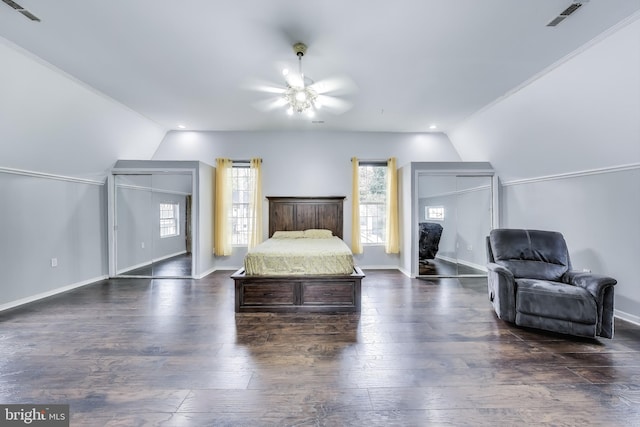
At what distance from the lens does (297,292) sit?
340 centimetres

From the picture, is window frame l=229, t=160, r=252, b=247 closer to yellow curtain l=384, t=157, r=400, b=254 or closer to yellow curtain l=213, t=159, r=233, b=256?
yellow curtain l=213, t=159, r=233, b=256

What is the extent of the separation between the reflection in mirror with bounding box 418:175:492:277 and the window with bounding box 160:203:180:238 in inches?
190

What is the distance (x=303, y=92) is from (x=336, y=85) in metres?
0.78

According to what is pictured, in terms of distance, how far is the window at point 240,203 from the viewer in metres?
A: 5.78

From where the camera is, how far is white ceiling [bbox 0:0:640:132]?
2271 millimetres

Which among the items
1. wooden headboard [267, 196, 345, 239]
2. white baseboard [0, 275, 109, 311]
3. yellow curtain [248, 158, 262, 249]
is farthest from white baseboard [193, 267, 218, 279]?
white baseboard [0, 275, 109, 311]

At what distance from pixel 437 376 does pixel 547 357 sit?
108 cm

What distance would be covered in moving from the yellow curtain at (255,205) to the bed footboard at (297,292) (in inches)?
86.5

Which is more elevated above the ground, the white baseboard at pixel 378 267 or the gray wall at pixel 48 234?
the gray wall at pixel 48 234

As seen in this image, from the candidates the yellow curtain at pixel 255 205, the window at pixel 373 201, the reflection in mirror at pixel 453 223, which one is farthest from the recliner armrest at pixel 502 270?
the yellow curtain at pixel 255 205

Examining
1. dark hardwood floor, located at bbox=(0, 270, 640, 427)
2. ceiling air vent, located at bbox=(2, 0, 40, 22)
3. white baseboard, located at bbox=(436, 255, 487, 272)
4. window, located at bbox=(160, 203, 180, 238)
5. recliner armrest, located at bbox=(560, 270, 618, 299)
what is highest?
ceiling air vent, located at bbox=(2, 0, 40, 22)

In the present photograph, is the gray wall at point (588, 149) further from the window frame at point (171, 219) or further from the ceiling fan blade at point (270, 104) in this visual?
the window frame at point (171, 219)

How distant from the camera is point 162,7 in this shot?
7.42ft

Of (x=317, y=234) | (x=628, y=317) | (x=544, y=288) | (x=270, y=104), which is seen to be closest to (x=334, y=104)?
(x=270, y=104)
